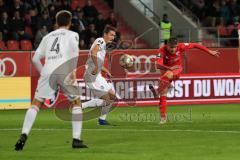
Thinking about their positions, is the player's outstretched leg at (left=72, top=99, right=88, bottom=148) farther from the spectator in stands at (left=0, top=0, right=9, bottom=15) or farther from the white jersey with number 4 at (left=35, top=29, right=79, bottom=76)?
the spectator in stands at (left=0, top=0, right=9, bottom=15)

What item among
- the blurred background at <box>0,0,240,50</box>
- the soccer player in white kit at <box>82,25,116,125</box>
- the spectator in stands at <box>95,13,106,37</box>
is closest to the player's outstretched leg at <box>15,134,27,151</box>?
the soccer player in white kit at <box>82,25,116,125</box>

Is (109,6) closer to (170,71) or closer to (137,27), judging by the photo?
(137,27)

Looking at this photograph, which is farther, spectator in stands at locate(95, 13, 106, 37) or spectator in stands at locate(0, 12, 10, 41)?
spectator in stands at locate(95, 13, 106, 37)

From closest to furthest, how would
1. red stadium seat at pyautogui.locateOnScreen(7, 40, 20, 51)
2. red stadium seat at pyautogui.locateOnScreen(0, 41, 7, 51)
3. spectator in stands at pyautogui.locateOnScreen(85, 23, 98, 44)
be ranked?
red stadium seat at pyautogui.locateOnScreen(0, 41, 7, 51) < red stadium seat at pyautogui.locateOnScreen(7, 40, 20, 51) < spectator in stands at pyautogui.locateOnScreen(85, 23, 98, 44)

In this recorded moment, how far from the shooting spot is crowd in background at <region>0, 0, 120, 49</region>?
2777cm

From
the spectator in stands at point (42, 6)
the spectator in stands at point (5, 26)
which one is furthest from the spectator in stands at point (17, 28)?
the spectator in stands at point (42, 6)

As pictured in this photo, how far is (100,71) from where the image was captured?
1794 centimetres

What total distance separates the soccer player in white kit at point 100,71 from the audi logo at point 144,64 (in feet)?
27.5

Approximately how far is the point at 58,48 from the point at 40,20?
629 inches

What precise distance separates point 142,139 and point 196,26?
63.2ft

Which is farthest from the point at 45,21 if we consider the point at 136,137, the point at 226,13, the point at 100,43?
the point at 136,137

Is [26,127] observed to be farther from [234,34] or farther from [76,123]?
[234,34]

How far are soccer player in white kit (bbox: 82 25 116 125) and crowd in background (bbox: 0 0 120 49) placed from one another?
9907 millimetres

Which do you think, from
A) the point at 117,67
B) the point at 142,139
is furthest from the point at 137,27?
the point at 142,139
